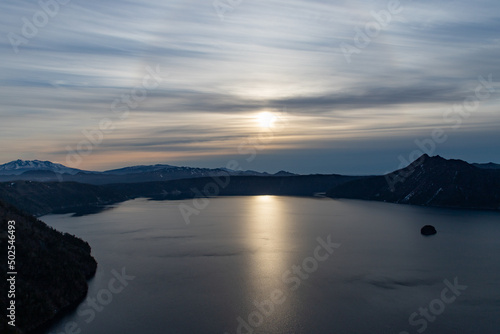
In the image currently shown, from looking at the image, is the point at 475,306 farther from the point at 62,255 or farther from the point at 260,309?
the point at 62,255

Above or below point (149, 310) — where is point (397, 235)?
above

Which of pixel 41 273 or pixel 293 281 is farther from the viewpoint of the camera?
pixel 293 281

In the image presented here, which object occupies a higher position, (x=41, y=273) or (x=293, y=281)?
(x=293, y=281)

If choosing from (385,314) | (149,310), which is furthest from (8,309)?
(385,314)
